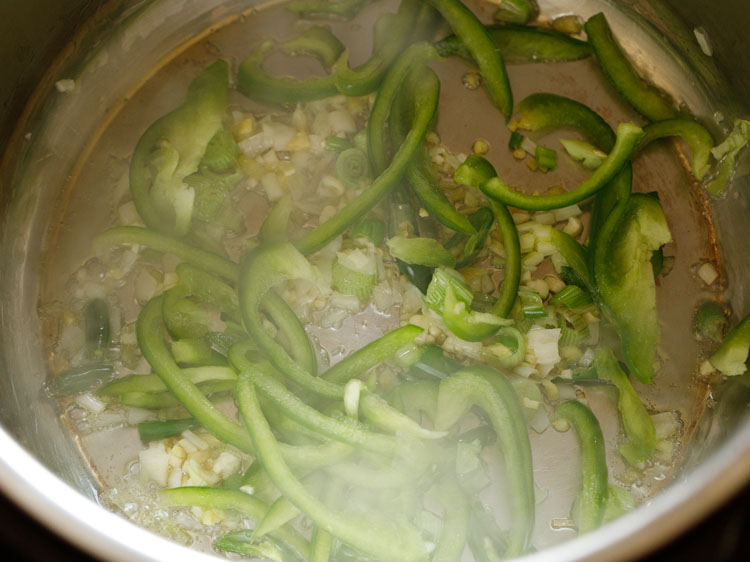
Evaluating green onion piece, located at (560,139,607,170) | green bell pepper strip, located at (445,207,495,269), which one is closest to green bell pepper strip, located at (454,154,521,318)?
green bell pepper strip, located at (445,207,495,269)

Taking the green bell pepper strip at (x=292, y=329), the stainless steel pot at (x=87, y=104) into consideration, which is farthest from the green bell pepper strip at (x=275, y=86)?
the green bell pepper strip at (x=292, y=329)

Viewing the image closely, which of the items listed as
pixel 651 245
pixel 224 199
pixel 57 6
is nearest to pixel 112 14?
pixel 57 6

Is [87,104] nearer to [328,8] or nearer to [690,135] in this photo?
[328,8]

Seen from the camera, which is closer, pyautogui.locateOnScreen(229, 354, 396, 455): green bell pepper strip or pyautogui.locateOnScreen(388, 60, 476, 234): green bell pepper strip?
pyautogui.locateOnScreen(229, 354, 396, 455): green bell pepper strip

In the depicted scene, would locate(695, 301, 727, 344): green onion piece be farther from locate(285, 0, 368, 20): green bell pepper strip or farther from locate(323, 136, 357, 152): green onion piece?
locate(285, 0, 368, 20): green bell pepper strip

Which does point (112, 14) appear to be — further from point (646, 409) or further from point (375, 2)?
point (646, 409)

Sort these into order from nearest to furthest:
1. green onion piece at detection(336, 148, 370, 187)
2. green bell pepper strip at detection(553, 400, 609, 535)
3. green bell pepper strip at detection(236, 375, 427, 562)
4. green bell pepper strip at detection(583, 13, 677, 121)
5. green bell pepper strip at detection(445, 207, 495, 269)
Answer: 1. green bell pepper strip at detection(236, 375, 427, 562)
2. green bell pepper strip at detection(553, 400, 609, 535)
3. green bell pepper strip at detection(445, 207, 495, 269)
4. green onion piece at detection(336, 148, 370, 187)
5. green bell pepper strip at detection(583, 13, 677, 121)

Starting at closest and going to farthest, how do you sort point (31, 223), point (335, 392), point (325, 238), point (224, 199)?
point (335, 392) → point (325, 238) → point (224, 199) → point (31, 223)
